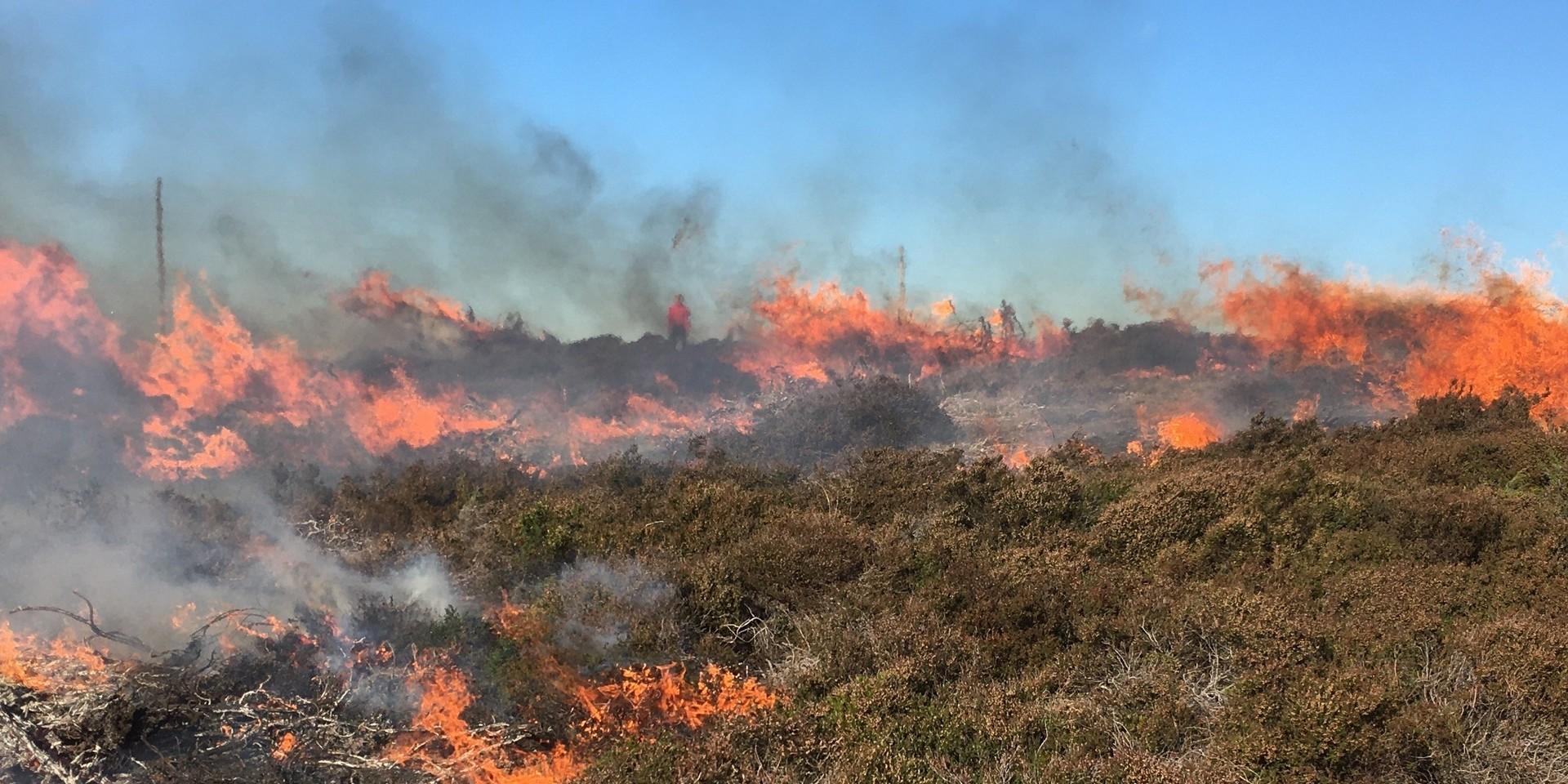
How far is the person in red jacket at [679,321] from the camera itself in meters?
33.5

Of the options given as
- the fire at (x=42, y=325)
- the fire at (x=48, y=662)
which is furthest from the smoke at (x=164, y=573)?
the fire at (x=42, y=325)

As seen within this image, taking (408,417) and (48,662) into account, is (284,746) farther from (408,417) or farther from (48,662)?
(408,417)

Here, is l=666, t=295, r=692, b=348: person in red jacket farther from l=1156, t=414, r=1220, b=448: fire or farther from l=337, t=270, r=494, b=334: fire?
l=1156, t=414, r=1220, b=448: fire

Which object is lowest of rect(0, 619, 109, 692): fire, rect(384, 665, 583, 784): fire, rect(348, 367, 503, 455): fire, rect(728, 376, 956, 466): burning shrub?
rect(384, 665, 583, 784): fire

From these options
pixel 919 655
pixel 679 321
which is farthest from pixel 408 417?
pixel 919 655

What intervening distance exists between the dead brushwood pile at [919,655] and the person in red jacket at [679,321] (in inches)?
721

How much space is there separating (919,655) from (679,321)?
84.3ft

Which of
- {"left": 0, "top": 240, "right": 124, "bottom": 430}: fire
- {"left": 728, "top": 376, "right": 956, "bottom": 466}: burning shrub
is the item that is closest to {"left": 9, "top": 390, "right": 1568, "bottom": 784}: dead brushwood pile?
{"left": 0, "top": 240, "right": 124, "bottom": 430}: fire

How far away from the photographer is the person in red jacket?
33.5m

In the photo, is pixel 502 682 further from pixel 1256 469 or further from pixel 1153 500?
pixel 1256 469

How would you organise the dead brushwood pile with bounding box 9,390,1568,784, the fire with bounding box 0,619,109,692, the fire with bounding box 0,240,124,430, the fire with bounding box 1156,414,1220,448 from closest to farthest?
the dead brushwood pile with bounding box 9,390,1568,784 → the fire with bounding box 0,619,109,692 → the fire with bounding box 0,240,124,430 → the fire with bounding box 1156,414,1220,448

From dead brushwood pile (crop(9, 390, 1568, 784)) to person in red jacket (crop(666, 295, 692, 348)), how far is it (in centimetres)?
1831

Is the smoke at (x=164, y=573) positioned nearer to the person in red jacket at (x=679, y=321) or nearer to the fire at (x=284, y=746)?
the fire at (x=284, y=746)

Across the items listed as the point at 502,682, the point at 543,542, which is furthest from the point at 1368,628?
the point at 543,542
